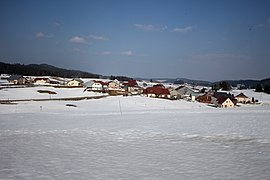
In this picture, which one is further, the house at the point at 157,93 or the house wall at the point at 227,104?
the house at the point at 157,93

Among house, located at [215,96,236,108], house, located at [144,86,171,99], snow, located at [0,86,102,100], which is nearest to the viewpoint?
snow, located at [0,86,102,100]

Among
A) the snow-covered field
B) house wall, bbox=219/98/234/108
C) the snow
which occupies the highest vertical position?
the snow

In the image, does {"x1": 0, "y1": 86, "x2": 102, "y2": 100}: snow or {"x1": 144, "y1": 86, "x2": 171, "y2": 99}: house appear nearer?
{"x1": 0, "y1": 86, "x2": 102, "y2": 100}: snow

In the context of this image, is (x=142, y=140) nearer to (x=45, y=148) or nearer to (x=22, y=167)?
(x=45, y=148)

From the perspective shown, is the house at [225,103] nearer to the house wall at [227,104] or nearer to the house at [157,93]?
the house wall at [227,104]

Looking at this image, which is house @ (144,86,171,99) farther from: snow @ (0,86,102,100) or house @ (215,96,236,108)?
house @ (215,96,236,108)

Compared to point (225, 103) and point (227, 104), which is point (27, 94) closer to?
point (225, 103)

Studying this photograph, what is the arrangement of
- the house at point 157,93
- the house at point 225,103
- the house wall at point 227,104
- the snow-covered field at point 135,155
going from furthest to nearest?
the house at point 157,93 < the house at point 225,103 < the house wall at point 227,104 < the snow-covered field at point 135,155

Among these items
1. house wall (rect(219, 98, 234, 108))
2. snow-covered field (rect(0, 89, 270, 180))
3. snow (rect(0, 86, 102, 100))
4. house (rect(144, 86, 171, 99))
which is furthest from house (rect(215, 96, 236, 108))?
snow-covered field (rect(0, 89, 270, 180))

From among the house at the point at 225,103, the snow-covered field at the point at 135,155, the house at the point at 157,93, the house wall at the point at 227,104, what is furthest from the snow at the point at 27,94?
the snow-covered field at the point at 135,155

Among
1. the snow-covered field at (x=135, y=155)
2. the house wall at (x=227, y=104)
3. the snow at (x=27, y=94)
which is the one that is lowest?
the house wall at (x=227, y=104)

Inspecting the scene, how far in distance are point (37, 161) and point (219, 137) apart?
32.1ft

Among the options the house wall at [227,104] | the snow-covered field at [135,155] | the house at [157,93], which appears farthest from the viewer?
the house at [157,93]

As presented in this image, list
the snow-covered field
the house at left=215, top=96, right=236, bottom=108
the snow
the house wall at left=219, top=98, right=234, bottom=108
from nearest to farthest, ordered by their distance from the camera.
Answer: the snow-covered field < the snow < the house wall at left=219, top=98, right=234, bottom=108 < the house at left=215, top=96, right=236, bottom=108
